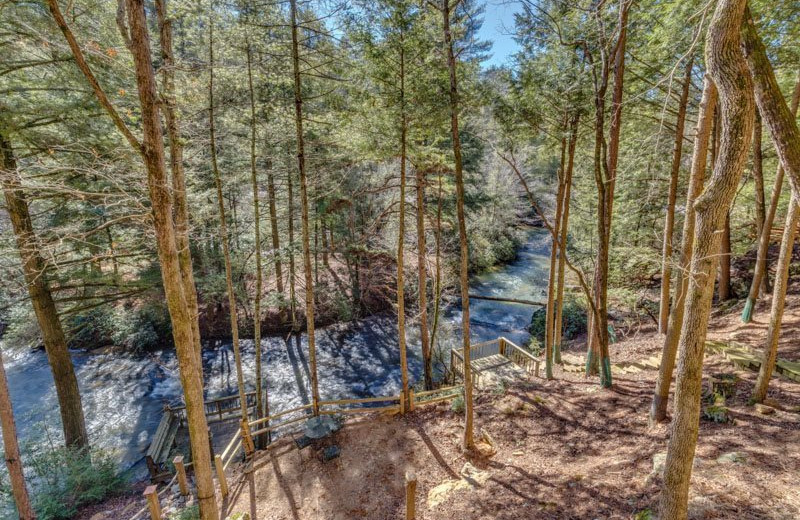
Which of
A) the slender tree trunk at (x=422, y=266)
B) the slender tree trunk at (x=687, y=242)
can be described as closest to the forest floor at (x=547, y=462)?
the slender tree trunk at (x=687, y=242)

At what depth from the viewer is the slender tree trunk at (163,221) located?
9.73 feet

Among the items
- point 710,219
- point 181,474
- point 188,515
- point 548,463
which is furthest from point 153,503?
point 710,219

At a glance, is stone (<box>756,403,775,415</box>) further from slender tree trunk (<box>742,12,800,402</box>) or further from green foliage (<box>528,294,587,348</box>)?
green foliage (<box>528,294,587,348</box>)

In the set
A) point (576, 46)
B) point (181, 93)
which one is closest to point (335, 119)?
point (181, 93)

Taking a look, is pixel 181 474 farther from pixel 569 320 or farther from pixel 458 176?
pixel 569 320

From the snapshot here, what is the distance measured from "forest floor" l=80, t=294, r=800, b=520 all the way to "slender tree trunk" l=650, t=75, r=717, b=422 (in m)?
0.57

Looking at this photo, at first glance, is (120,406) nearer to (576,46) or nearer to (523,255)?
(576,46)

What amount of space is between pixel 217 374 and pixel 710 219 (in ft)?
49.3

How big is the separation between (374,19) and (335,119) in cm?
253

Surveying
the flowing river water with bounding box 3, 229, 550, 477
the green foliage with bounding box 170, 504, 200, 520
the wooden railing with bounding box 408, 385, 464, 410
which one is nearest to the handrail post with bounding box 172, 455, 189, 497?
the green foliage with bounding box 170, 504, 200, 520

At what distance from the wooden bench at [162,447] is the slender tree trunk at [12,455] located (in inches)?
107

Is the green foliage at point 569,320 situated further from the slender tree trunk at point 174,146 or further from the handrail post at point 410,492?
the slender tree trunk at point 174,146

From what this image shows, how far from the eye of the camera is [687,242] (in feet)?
17.6

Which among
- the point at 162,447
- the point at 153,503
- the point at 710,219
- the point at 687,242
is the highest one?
the point at 710,219
